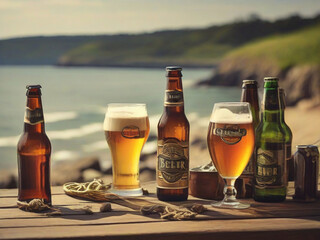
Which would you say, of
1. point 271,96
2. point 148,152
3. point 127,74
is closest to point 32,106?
point 271,96

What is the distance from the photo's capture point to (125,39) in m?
16.4

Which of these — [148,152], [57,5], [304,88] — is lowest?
[148,152]

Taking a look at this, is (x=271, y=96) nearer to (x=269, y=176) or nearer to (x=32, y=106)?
(x=269, y=176)

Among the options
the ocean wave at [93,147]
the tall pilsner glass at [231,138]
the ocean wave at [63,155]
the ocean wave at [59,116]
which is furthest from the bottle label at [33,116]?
the ocean wave at [59,116]

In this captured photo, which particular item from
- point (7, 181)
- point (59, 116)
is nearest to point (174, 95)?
point (7, 181)

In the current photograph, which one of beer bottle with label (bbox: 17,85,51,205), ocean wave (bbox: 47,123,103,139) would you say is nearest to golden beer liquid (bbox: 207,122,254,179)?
beer bottle with label (bbox: 17,85,51,205)

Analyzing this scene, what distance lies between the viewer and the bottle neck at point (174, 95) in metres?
1.90

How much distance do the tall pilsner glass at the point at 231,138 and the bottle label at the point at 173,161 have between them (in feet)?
0.38

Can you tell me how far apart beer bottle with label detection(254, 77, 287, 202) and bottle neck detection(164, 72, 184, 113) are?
0.93 feet

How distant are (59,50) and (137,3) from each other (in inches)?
118

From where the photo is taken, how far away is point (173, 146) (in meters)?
1.86

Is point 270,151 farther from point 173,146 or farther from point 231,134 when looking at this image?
point 173,146

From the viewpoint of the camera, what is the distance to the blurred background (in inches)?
529

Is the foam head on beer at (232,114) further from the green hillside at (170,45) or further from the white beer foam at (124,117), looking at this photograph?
the green hillside at (170,45)
